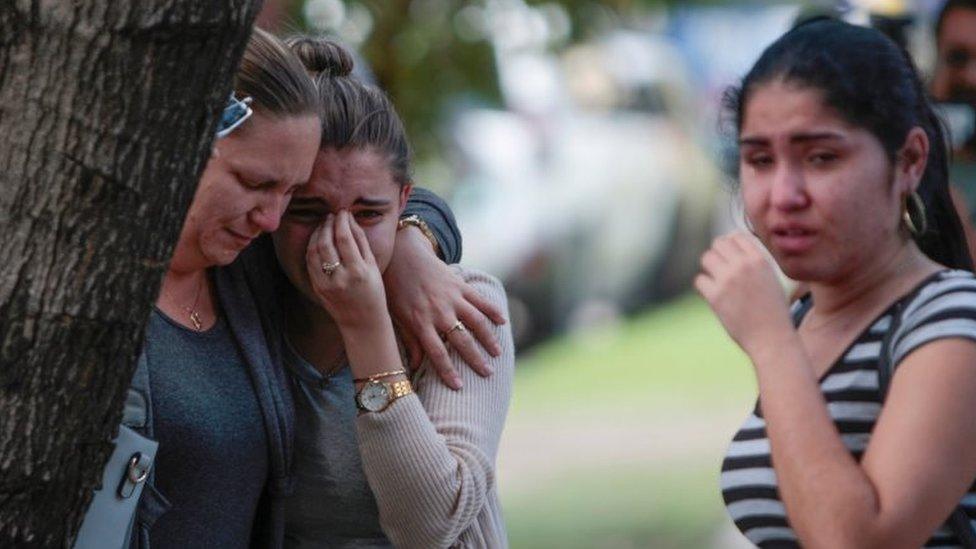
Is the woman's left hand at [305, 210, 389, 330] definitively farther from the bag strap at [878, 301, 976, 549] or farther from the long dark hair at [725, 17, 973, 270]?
the bag strap at [878, 301, 976, 549]

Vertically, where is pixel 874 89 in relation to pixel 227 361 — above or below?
above

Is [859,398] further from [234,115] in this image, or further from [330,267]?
[234,115]

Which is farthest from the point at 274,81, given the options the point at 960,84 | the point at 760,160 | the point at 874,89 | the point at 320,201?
the point at 960,84

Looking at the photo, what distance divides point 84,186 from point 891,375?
1.07m

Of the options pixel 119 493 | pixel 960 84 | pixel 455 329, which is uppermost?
pixel 960 84

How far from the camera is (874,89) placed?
2.42 metres

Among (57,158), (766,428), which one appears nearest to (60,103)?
(57,158)

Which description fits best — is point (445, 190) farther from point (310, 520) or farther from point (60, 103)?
point (60, 103)

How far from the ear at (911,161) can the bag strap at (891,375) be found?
0.18m

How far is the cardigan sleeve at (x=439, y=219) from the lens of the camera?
10.2 feet

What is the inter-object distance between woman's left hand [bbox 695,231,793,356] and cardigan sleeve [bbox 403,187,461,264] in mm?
704

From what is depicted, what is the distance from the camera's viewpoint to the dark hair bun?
2.85 meters

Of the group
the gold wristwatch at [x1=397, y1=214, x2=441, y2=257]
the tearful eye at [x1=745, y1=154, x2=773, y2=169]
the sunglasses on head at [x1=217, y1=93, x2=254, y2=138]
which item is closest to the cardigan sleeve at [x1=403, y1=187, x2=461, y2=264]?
the gold wristwatch at [x1=397, y1=214, x2=441, y2=257]

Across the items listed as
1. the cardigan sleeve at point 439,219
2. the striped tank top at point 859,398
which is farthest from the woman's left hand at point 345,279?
the striped tank top at point 859,398
